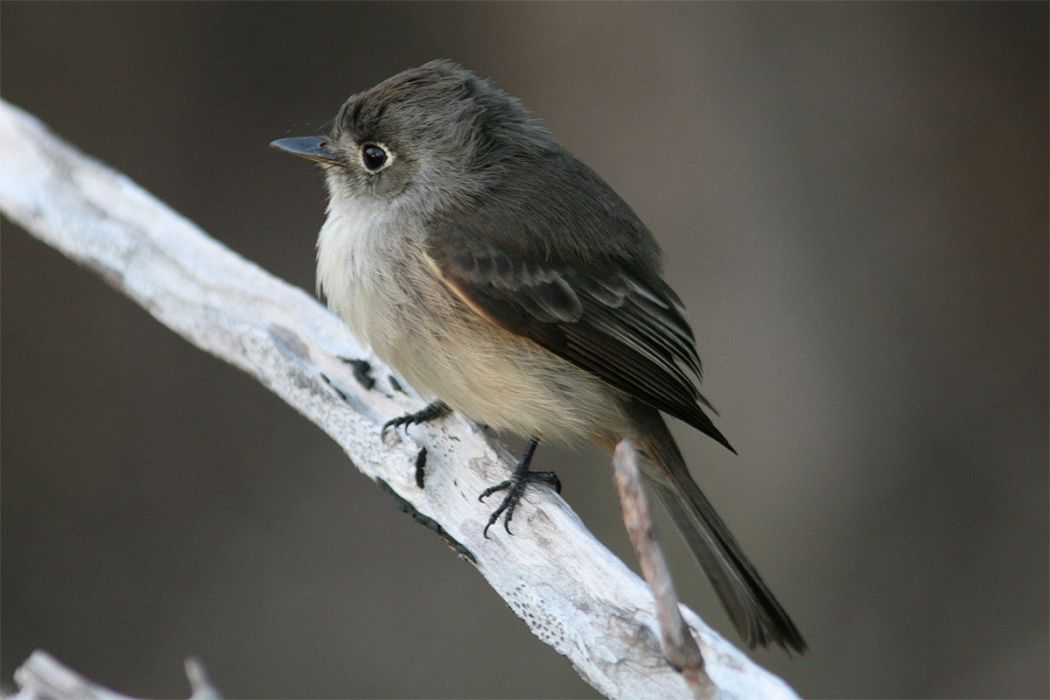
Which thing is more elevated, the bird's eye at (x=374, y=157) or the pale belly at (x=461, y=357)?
the bird's eye at (x=374, y=157)

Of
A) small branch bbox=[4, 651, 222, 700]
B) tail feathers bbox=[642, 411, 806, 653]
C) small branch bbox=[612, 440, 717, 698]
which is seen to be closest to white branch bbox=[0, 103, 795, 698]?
small branch bbox=[612, 440, 717, 698]

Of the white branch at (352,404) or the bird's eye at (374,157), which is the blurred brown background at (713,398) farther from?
the bird's eye at (374,157)

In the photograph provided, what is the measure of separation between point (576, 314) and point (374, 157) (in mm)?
837

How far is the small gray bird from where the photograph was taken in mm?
3379

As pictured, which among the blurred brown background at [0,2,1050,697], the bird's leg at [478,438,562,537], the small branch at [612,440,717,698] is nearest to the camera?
the small branch at [612,440,717,698]

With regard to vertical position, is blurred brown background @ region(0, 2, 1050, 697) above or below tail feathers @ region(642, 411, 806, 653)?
above

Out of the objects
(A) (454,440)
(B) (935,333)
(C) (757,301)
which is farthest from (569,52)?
(A) (454,440)

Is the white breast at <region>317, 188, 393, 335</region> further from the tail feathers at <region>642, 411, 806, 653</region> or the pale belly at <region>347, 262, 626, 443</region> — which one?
the tail feathers at <region>642, 411, 806, 653</region>

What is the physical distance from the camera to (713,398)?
19.5 feet

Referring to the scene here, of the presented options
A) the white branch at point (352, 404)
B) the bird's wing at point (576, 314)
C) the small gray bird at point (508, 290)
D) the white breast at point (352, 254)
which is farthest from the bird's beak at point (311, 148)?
the bird's wing at point (576, 314)

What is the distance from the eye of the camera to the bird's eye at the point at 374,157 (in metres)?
3.71

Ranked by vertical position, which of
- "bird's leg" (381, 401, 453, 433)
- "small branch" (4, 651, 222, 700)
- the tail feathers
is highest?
"bird's leg" (381, 401, 453, 433)

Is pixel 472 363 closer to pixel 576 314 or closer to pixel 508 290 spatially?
pixel 508 290

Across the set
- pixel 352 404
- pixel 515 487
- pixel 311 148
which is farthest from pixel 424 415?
pixel 311 148
